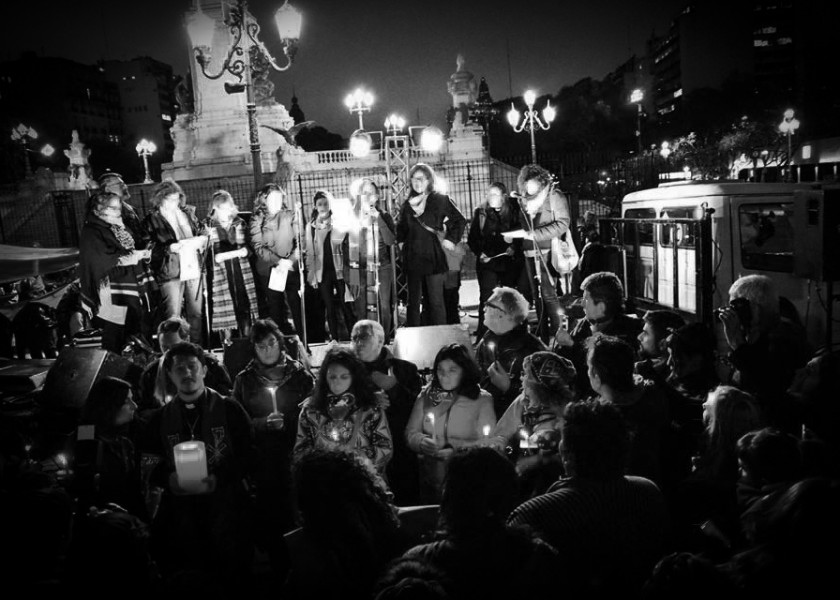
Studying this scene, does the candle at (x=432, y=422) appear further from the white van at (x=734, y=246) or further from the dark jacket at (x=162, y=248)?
the dark jacket at (x=162, y=248)

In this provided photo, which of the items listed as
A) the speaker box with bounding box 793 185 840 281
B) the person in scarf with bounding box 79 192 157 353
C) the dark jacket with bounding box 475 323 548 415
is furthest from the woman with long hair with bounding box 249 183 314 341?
the speaker box with bounding box 793 185 840 281

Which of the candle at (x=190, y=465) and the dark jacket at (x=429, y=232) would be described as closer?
the candle at (x=190, y=465)

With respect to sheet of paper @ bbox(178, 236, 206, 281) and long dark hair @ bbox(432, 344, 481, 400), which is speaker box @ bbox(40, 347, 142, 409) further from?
long dark hair @ bbox(432, 344, 481, 400)

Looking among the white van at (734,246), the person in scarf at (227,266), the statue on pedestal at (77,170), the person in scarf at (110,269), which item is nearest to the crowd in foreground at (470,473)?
the white van at (734,246)

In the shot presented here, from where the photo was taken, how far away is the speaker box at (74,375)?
5.81 meters

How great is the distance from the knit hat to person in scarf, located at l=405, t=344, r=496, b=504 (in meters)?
0.42

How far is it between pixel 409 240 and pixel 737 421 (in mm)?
5846

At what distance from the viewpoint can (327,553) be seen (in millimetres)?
2604

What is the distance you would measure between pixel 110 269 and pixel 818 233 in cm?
Result: 738

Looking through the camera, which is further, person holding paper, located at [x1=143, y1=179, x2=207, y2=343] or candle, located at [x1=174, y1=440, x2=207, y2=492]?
person holding paper, located at [x1=143, y1=179, x2=207, y2=343]

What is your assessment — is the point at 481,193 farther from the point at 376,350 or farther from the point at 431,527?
the point at 431,527

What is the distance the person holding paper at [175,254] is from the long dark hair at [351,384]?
15.0 feet

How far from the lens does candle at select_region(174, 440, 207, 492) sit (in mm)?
3682

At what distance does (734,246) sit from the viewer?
292 inches
